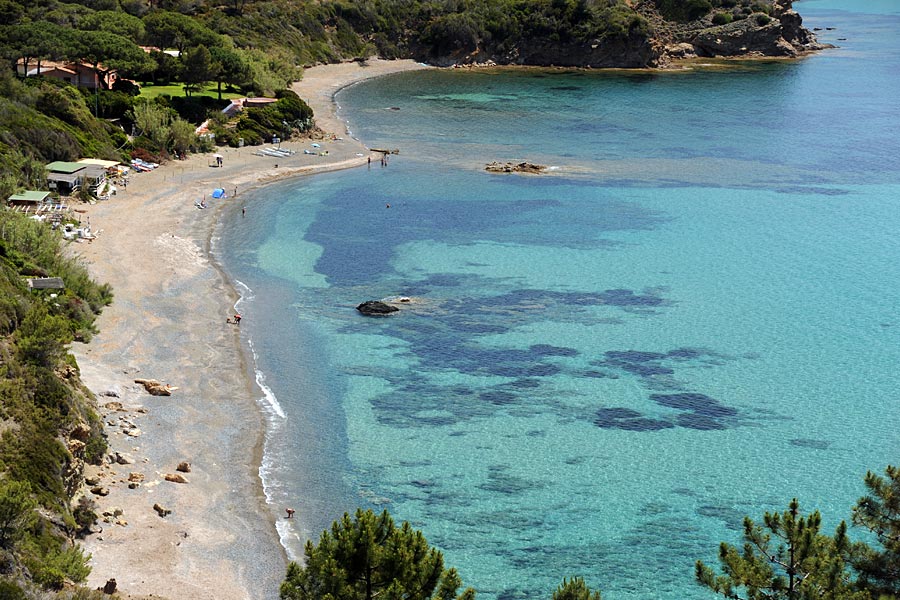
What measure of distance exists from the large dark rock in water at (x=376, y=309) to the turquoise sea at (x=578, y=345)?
0.72 m

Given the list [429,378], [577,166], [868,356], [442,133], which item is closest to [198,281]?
[429,378]

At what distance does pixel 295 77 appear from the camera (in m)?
123

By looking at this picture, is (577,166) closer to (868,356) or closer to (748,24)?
(868,356)

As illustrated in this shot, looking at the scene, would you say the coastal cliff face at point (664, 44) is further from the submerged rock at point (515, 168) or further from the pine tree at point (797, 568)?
the pine tree at point (797, 568)

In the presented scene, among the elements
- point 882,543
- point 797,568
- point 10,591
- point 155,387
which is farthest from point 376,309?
point 882,543

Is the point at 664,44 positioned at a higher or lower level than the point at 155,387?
higher

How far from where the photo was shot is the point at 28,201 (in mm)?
59844

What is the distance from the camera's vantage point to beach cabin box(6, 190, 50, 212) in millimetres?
59344

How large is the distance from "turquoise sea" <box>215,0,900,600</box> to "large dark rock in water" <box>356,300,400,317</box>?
722 millimetres

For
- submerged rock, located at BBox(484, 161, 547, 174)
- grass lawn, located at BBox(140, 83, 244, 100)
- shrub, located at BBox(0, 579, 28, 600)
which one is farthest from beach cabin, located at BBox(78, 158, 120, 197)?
shrub, located at BBox(0, 579, 28, 600)

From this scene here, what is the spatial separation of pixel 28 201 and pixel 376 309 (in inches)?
1001

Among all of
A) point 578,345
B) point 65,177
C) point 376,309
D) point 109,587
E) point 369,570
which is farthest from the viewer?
point 65,177

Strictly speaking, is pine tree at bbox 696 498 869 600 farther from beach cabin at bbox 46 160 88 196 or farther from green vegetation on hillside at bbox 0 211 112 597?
beach cabin at bbox 46 160 88 196

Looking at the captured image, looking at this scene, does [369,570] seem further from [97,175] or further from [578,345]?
[97,175]
